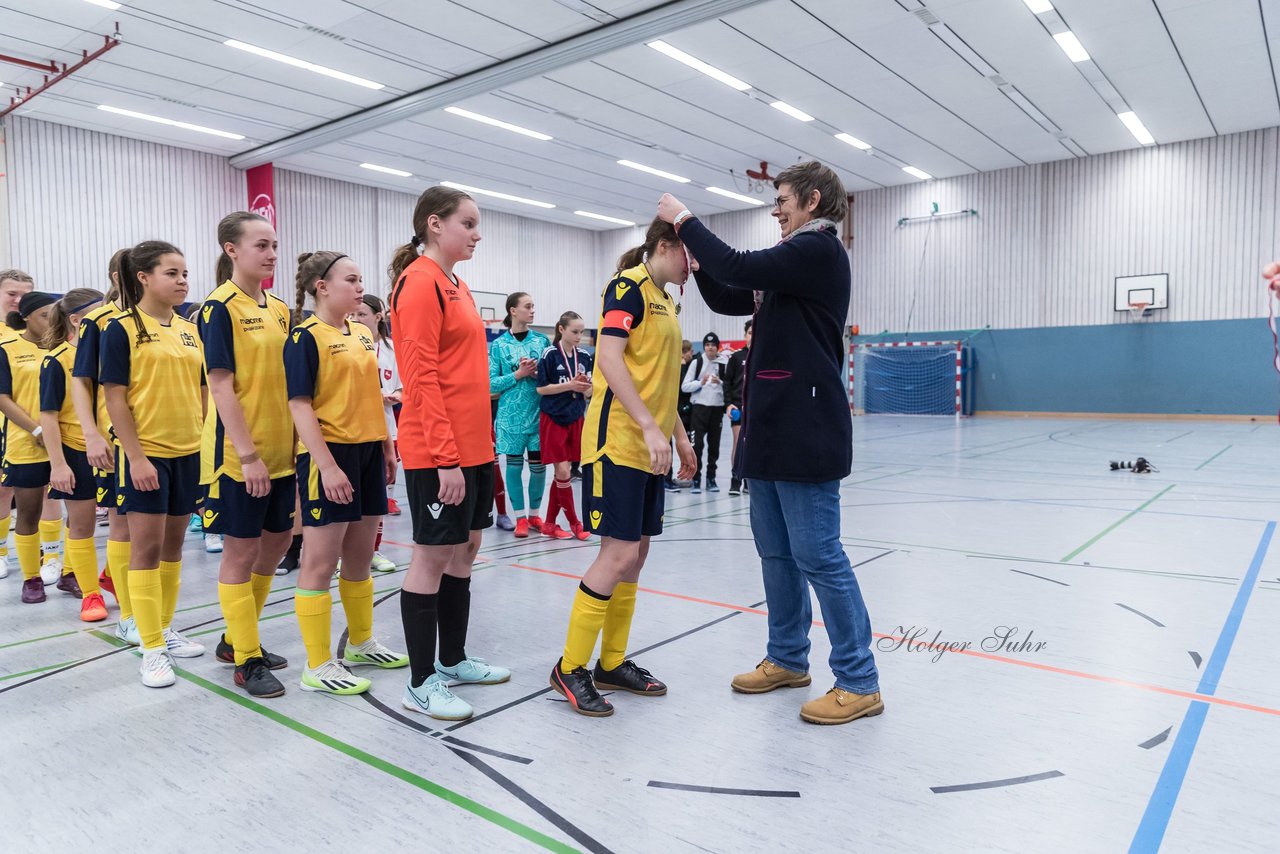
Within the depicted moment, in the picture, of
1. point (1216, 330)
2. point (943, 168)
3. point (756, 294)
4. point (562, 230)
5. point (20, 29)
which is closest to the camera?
point (756, 294)

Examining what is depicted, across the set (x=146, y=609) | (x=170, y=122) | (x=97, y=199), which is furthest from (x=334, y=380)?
(x=97, y=199)

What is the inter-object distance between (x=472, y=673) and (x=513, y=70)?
11226mm

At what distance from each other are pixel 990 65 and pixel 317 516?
42.7 feet

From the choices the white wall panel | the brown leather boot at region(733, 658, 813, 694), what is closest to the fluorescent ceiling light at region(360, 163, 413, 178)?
the white wall panel

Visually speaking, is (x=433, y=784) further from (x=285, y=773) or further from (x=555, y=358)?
(x=555, y=358)

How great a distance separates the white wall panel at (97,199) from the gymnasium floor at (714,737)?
13.1 metres

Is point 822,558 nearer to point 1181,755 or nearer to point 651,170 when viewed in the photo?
point 1181,755

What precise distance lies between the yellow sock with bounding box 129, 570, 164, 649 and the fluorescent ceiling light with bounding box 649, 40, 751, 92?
34.0 ft

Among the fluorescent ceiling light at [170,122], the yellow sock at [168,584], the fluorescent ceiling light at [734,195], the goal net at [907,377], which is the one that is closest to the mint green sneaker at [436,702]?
the yellow sock at [168,584]

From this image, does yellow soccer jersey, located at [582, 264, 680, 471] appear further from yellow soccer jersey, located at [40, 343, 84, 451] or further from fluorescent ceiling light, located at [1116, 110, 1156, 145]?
fluorescent ceiling light, located at [1116, 110, 1156, 145]

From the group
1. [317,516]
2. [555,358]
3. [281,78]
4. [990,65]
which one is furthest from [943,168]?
[317,516]

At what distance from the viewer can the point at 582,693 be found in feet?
8.74

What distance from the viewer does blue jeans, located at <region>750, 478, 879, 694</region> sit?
2545mm

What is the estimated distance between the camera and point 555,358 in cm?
580
